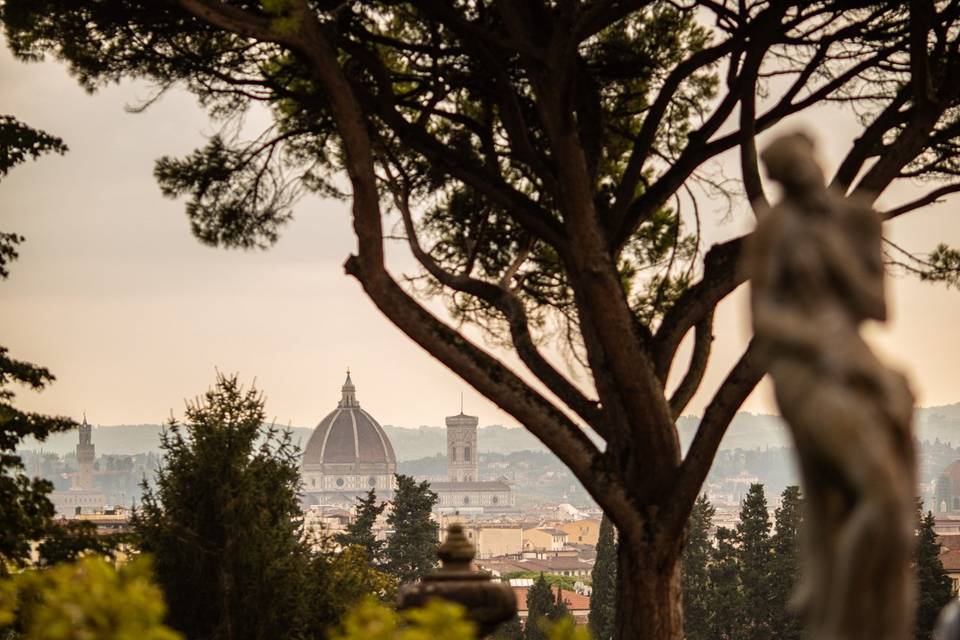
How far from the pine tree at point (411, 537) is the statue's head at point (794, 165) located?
37423mm

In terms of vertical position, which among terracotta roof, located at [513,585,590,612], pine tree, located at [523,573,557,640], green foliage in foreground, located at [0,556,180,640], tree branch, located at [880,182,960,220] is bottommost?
terracotta roof, located at [513,585,590,612]

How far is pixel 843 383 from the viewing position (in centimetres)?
280

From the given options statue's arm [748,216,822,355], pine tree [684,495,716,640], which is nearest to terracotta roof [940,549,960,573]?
pine tree [684,495,716,640]

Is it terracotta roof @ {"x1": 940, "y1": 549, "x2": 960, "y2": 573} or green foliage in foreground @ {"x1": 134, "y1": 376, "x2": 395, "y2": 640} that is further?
terracotta roof @ {"x1": 940, "y1": 549, "x2": 960, "y2": 573}

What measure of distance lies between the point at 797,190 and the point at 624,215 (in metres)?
6.72

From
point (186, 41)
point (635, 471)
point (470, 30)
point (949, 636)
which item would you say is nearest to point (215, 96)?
point (186, 41)

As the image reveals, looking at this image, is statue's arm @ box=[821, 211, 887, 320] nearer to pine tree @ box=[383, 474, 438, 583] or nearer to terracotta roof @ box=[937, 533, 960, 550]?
pine tree @ box=[383, 474, 438, 583]

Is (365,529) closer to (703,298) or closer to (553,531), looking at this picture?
(703,298)

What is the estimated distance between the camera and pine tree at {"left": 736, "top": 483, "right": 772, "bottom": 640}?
39656mm

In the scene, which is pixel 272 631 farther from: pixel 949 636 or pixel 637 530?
pixel 949 636

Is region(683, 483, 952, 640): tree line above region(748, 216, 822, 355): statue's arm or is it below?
below

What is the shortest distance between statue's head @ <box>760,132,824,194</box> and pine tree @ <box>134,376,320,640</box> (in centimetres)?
999

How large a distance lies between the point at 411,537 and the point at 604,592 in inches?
256

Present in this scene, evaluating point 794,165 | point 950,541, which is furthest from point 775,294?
point 950,541
